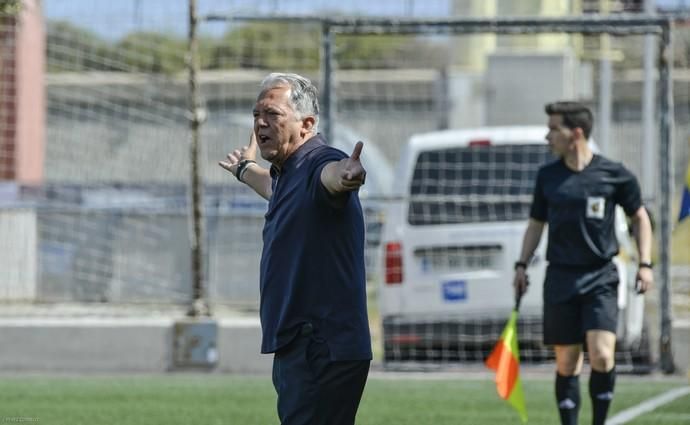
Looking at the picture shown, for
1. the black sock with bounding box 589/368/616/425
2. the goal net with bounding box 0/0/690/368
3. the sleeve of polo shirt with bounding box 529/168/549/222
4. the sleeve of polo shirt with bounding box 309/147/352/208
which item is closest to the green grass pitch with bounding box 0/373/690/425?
the goal net with bounding box 0/0/690/368

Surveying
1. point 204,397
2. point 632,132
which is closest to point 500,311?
point 204,397

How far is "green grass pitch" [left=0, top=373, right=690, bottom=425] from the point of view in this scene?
10172 mm

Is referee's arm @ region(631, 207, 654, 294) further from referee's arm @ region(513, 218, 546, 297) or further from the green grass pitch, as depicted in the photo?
the green grass pitch

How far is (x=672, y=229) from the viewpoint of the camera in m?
13.3

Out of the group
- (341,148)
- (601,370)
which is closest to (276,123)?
(601,370)

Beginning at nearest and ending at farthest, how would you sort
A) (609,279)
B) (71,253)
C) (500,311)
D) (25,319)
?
(609,279)
(500,311)
(25,319)
(71,253)

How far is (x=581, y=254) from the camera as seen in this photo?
9.04 m

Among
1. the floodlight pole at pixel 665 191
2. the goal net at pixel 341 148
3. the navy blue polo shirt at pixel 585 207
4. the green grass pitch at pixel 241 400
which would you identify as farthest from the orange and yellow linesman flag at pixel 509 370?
the floodlight pole at pixel 665 191

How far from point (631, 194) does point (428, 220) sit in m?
4.08

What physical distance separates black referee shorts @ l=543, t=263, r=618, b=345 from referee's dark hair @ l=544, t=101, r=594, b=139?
2.67 feet

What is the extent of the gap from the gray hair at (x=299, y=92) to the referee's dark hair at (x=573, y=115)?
147 inches

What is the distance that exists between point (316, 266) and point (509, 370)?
4568 mm

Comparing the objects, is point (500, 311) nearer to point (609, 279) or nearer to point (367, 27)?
point (367, 27)

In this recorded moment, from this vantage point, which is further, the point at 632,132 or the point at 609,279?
the point at 632,132
